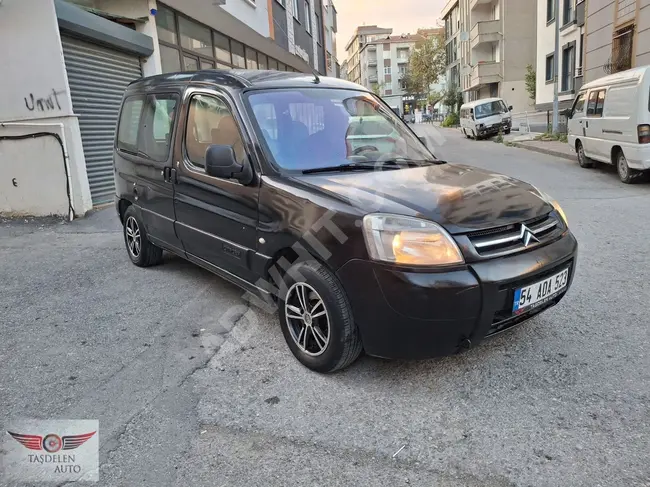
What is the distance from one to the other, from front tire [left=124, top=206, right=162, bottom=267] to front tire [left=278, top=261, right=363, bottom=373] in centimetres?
251

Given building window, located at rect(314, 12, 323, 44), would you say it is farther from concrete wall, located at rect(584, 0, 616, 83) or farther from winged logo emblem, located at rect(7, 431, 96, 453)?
winged logo emblem, located at rect(7, 431, 96, 453)

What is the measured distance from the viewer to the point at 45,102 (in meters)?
8.09

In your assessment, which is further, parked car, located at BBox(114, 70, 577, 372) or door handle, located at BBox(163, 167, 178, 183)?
door handle, located at BBox(163, 167, 178, 183)

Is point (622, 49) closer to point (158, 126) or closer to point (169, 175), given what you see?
point (158, 126)

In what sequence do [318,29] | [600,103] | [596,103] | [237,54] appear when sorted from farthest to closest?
[318,29] < [237,54] < [596,103] < [600,103]

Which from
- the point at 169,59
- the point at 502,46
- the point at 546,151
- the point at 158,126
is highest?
the point at 502,46

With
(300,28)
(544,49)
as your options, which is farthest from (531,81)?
(300,28)

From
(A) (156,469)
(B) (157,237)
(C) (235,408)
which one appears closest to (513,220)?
(C) (235,408)

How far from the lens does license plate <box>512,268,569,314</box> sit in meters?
2.76

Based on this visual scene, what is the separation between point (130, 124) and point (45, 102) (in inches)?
157

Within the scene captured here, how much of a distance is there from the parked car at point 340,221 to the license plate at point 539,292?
0.01 meters

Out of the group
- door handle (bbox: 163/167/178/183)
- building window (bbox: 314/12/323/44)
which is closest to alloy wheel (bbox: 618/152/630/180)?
door handle (bbox: 163/167/178/183)

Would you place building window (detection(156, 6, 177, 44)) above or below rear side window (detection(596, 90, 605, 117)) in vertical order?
above

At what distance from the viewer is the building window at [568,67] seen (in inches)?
896
